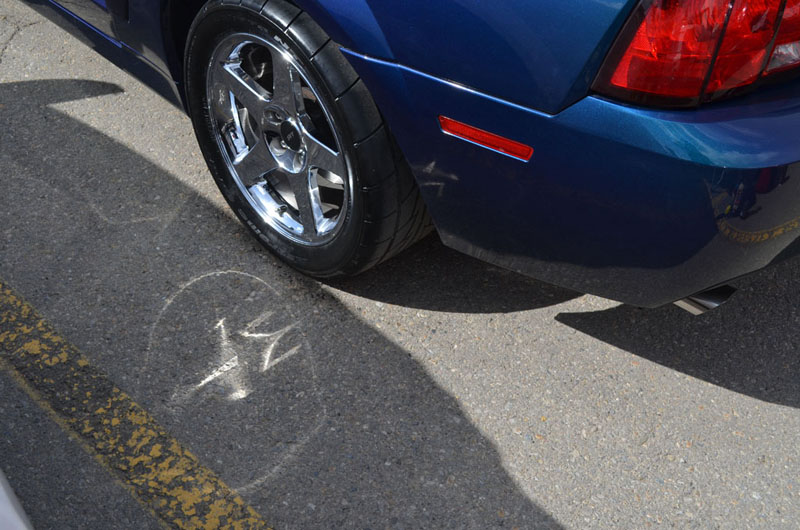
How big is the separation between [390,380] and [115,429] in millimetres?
811

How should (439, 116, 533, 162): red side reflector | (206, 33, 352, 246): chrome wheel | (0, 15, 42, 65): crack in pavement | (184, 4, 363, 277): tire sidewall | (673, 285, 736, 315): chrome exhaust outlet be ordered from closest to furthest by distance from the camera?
(439, 116, 533, 162): red side reflector → (673, 285, 736, 315): chrome exhaust outlet → (184, 4, 363, 277): tire sidewall → (206, 33, 352, 246): chrome wheel → (0, 15, 42, 65): crack in pavement

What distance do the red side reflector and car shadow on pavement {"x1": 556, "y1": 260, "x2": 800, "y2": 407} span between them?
0.93 metres

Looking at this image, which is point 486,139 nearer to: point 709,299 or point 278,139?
point 709,299

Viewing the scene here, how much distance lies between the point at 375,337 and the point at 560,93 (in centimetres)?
111

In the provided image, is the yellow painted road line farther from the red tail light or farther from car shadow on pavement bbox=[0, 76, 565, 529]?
the red tail light

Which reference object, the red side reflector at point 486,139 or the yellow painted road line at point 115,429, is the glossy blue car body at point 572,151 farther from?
the yellow painted road line at point 115,429

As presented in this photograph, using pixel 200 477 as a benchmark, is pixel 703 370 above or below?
above

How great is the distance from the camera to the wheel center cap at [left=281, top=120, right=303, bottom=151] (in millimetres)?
2473

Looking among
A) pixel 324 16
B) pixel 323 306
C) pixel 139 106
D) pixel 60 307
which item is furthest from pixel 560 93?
pixel 139 106

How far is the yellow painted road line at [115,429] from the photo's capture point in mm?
2047

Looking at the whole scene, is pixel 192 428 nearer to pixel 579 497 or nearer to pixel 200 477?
pixel 200 477

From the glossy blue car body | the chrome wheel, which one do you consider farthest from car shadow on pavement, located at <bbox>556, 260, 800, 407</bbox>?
the chrome wheel

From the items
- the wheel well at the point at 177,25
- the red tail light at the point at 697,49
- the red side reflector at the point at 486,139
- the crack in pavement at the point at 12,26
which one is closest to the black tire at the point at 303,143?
the wheel well at the point at 177,25

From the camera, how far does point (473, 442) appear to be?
88.5 inches
